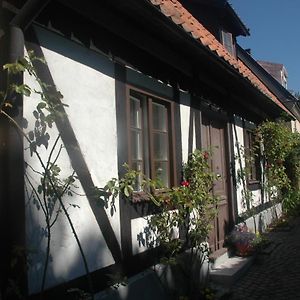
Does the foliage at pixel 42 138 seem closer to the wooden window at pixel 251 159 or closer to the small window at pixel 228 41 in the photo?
the wooden window at pixel 251 159

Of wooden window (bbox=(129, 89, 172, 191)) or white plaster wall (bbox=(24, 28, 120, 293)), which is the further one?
wooden window (bbox=(129, 89, 172, 191))

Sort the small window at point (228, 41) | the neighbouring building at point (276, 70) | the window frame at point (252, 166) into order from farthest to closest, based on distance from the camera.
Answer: the neighbouring building at point (276, 70) < the small window at point (228, 41) < the window frame at point (252, 166)

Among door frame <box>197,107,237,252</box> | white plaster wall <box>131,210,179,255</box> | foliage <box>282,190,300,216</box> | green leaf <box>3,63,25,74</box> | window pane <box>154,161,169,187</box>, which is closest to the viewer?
green leaf <box>3,63,25,74</box>

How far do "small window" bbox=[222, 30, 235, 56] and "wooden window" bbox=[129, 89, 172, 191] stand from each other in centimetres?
589

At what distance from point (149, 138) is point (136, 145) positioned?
197 mm

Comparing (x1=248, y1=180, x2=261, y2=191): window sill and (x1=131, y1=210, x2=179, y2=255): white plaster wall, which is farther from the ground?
(x1=248, y1=180, x2=261, y2=191): window sill

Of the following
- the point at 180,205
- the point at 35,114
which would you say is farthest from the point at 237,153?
the point at 35,114

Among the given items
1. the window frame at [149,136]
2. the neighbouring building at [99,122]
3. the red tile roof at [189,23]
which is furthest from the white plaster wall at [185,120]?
the red tile roof at [189,23]

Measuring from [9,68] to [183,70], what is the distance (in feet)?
12.3

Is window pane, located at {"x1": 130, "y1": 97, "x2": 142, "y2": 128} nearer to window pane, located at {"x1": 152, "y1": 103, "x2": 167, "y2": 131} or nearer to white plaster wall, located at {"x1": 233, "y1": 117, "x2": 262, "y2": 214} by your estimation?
window pane, located at {"x1": 152, "y1": 103, "x2": 167, "y2": 131}

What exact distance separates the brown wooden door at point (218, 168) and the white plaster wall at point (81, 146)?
304cm

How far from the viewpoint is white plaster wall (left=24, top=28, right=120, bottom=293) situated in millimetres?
3549

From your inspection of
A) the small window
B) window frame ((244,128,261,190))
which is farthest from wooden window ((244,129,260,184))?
the small window

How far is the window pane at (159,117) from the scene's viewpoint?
584 centimetres
